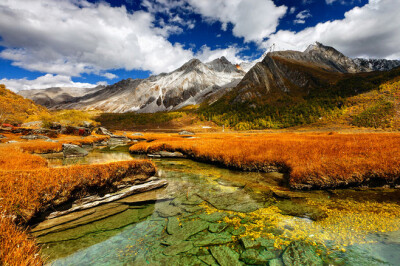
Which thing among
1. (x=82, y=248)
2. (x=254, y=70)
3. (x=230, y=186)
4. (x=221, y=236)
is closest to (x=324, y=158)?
(x=230, y=186)

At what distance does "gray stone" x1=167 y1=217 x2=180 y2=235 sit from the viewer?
22.9 ft

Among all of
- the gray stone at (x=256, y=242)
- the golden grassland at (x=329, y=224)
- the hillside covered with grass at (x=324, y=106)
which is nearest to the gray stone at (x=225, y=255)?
the gray stone at (x=256, y=242)

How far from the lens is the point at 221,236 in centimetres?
650

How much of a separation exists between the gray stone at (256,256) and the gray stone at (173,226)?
9.58 feet

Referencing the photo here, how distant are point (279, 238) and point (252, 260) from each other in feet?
5.19

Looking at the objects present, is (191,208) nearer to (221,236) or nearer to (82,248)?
(221,236)

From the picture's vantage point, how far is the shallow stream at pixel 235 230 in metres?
5.36

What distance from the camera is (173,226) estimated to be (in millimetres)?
7344

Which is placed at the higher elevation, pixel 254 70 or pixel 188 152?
pixel 254 70

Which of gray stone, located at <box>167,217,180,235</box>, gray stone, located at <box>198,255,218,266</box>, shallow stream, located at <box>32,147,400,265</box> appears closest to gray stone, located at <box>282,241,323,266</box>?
shallow stream, located at <box>32,147,400,265</box>

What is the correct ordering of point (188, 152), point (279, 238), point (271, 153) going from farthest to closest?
point (188, 152) < point (271, 153) < point (279, 238)

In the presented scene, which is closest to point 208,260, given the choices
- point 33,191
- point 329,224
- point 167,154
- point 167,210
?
point 167,210

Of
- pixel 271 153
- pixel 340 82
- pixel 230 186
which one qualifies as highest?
pixel 340 82

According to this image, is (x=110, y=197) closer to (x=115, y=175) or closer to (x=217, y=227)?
(x=115, y=175)
